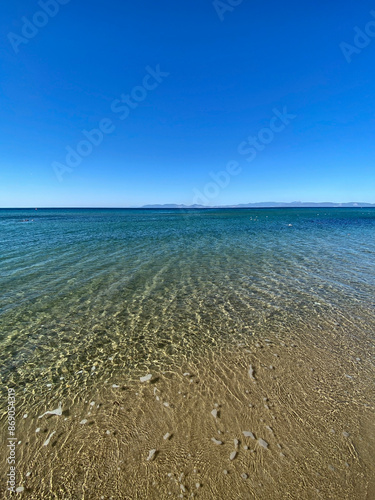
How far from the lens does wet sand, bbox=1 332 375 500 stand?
3.12 meters

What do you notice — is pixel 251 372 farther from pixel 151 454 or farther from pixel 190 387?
pixel 151 454

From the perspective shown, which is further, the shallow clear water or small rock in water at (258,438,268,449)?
small rock in water at (258,438,268,449)

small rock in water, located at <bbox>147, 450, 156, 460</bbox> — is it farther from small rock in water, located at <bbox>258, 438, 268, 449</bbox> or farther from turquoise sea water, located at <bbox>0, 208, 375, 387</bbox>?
turquoise sea water, located at <bbox>0, 208, 375, 387</bbox>

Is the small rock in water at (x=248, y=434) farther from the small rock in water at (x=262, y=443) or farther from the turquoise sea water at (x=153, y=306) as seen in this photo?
the turquoise sea water at (x=153, y=306)

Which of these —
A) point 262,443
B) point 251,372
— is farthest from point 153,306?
point 262,443

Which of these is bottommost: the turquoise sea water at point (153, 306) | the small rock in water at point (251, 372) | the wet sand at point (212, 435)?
the turquoise sea water at point (153, 306)

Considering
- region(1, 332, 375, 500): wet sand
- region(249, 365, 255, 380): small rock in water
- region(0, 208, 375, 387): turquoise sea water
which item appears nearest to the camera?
region(1, 332, 375, 500): wet sand

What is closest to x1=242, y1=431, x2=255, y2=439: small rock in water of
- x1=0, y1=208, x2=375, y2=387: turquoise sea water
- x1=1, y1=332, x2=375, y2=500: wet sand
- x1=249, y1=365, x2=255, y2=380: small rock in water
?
x1=1, y1=332, x2=375, y2=500: wet sand

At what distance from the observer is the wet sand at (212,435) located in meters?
3.12

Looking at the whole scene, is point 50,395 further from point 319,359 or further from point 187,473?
point 319,359

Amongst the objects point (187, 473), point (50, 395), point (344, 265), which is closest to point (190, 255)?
point (344, 265)

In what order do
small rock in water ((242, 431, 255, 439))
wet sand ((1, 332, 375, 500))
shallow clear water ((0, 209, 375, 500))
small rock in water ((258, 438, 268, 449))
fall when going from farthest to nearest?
small rock in water ((242, 431, 255, 439))
small rock in water ((258, 438, 268, 449))
shallow clear water ((0, 209, 375, 500))
wet sand ((1, 332, 375, 500))

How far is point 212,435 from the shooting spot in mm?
3785

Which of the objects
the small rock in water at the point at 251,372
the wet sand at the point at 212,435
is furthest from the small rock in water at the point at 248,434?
the small rock in water at the point at 251,372
